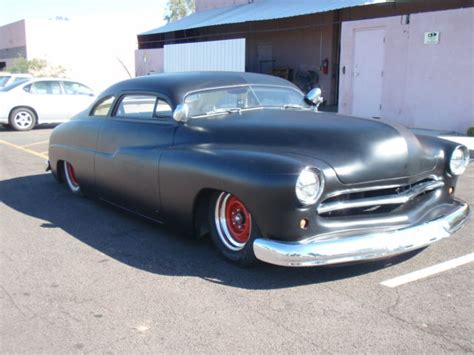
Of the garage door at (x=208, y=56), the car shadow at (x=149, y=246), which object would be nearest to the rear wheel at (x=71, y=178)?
the car shadow at (x=149, y=246)

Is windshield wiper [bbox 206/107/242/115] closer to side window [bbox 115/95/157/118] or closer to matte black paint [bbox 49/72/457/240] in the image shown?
matte black paint [bbox 49/72/457/240]

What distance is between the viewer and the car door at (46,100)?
45.8 ft

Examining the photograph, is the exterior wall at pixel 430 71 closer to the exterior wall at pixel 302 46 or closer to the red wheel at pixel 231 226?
the exterior wall at pixel 302 46

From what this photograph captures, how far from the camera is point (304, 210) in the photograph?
3564 millimetres

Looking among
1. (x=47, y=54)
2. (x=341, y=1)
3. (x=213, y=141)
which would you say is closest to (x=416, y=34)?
(x=341, y=1)

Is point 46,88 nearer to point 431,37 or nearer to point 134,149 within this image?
point 431,37

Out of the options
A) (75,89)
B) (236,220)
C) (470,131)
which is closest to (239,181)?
(236,220)

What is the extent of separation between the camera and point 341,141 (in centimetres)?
399

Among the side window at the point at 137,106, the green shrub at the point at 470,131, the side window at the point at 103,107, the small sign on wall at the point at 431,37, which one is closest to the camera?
the side window at the point at 137,106

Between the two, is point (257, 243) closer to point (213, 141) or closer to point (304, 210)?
point (304, 210)

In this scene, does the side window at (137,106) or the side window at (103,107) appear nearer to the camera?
A: the side window at (137,106)

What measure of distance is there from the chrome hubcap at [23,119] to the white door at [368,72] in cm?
854

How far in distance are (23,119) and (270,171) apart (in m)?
12.0

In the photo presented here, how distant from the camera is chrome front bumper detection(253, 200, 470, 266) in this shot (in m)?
3.50
